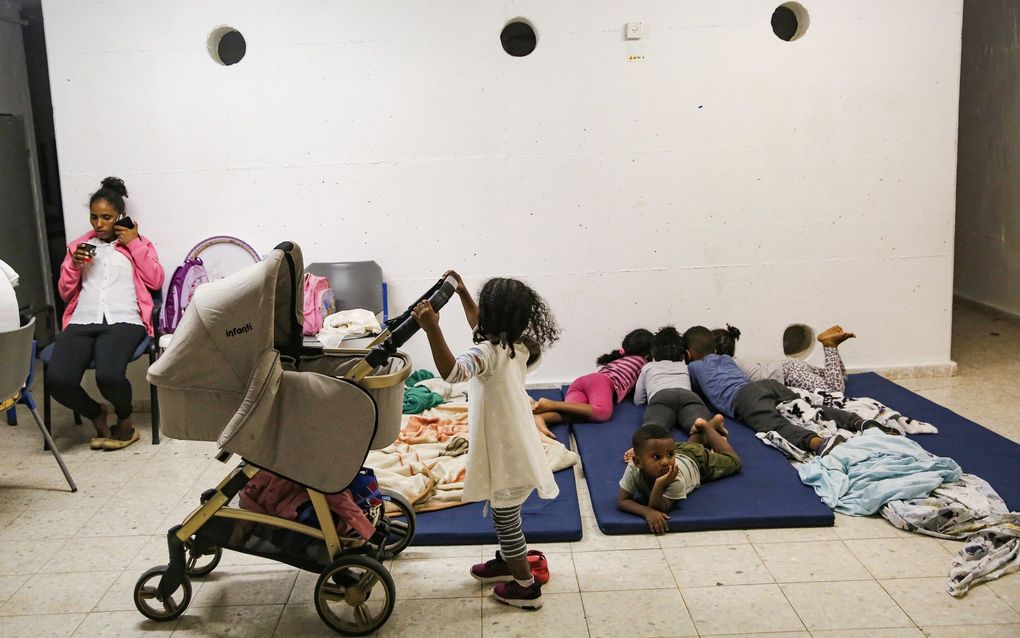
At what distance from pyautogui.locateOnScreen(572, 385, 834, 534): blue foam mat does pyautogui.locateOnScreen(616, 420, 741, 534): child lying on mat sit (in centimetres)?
4

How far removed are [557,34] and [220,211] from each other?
2.20 meters

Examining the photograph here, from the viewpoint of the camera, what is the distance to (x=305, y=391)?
271 centimetres

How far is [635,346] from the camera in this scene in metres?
5.16

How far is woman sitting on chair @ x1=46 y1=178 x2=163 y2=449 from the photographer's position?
15.0 ft

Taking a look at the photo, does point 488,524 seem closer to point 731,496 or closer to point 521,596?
point 521,596

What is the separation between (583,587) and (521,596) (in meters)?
0.25

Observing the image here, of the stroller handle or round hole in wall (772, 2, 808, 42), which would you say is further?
round hole in wall (772, 2, 808, 42)

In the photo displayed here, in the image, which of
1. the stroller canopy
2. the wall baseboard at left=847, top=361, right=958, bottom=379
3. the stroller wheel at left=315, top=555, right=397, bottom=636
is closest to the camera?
the stroller canopy

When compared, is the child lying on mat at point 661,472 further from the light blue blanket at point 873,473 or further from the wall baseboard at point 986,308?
the wall baseboard at point 986,308

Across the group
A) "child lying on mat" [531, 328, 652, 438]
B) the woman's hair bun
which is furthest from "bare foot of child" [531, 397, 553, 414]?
the woman's hair bun

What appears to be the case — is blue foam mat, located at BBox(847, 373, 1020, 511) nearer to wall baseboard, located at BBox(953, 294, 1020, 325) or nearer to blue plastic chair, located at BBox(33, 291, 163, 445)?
wall baseboard, located at BBox(953, 294, 1020, 325)

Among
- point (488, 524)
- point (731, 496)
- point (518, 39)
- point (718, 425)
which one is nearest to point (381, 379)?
point (488, 524)

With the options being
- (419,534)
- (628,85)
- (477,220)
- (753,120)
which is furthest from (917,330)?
(419,534)

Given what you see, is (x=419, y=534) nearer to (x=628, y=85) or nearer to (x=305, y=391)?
(x=305, y=391)
